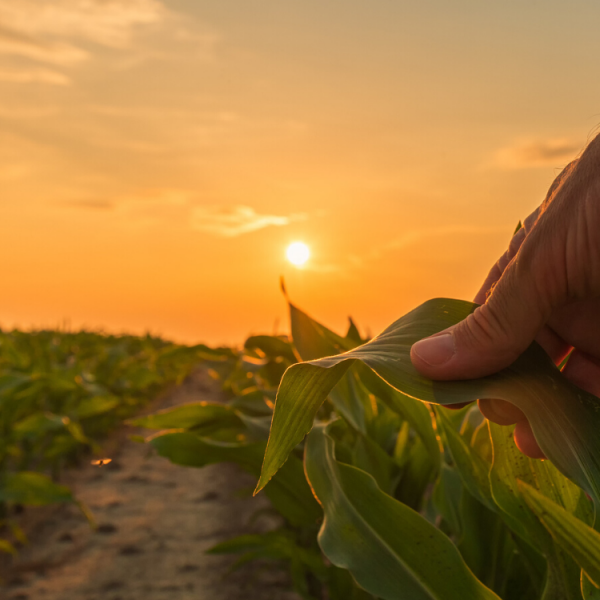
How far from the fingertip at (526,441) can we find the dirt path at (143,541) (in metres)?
1.43

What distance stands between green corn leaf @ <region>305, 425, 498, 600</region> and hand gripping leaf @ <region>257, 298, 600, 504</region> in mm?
244

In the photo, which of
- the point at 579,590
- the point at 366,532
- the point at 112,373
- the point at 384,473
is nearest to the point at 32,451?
the point at 112,373

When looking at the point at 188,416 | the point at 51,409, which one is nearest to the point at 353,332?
the point at 188,416

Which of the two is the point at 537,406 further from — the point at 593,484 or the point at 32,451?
the point at 32,451

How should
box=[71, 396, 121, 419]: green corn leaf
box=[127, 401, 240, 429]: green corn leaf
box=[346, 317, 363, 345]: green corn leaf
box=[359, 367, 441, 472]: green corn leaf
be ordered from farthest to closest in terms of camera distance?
box=[71, 396, 121, 419]: green corn leaf, box=[346, 317, 363, 345]: green corn leaf, box=[127, 401, 240, 429]: green corn leaf, box=[359, 367, 441, 472]: green corn leaf

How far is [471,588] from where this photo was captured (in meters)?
0.75

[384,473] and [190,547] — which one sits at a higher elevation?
[384,473]

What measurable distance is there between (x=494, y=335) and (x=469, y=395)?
9 centimetres

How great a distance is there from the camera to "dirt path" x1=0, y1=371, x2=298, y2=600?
2074 millimetres

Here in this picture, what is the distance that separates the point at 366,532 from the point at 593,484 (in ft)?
1.26

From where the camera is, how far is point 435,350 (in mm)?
690

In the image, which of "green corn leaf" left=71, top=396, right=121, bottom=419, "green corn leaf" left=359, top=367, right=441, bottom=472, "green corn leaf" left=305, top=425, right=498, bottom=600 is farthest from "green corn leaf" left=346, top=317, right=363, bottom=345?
"green corn leaf" left=71, top=396, right=121, bottom=419

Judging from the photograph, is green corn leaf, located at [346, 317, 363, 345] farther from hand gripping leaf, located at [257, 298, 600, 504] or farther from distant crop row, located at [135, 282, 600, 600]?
hand gripping leaf, located at [257, 298, 600, 504]

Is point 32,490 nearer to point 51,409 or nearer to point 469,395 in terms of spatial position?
point 51,409
